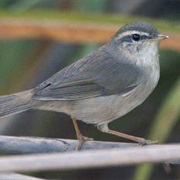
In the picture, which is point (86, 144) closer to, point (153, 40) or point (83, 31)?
point (153, 40)

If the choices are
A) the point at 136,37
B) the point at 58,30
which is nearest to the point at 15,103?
the point at 136,37

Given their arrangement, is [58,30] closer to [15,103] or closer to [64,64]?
[64,64]

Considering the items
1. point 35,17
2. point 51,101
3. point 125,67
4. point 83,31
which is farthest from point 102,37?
point 51,101

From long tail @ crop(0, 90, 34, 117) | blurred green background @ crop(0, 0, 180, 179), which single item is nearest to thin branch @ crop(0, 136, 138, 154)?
long tail @ crop(0, 90, 34, 117)

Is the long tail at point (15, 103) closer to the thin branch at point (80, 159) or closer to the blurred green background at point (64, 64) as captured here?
the blurred green background at point (64, 64)

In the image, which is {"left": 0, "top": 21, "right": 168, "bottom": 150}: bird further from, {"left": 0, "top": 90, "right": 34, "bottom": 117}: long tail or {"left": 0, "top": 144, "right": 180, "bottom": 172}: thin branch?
{"left": 0, "top": 144, "right": 180, "bottom": 172}: thin branch

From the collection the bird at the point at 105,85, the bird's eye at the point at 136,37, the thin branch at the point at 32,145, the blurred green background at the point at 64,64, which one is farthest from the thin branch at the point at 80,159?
the blurred green background at the point at 64,64
